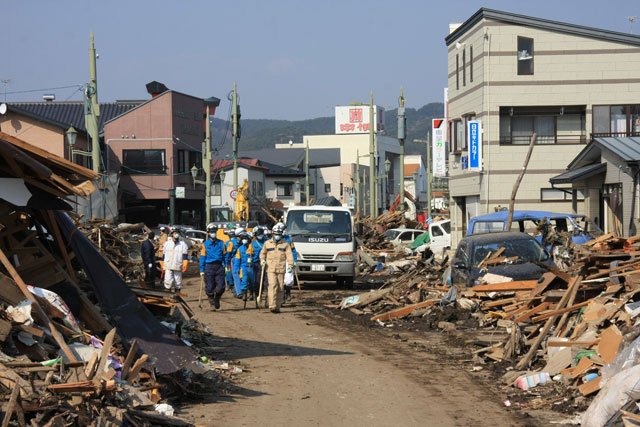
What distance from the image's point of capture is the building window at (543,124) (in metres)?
36.1

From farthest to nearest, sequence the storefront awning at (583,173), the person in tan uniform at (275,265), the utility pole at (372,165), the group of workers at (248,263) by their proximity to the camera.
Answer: the utility pole at (372,165) < the storefront awning at (583,173) < the group of workers at (248,263) < the person in tan uniform at (275,265)

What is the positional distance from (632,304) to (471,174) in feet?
93.0

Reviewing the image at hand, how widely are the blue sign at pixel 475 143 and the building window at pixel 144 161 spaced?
23672 mm

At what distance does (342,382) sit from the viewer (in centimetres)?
1038

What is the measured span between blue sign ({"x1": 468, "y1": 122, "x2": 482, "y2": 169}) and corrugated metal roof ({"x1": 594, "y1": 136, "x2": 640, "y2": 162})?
8.84 meters

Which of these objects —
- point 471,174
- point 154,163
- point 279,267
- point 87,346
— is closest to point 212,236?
point 279,267

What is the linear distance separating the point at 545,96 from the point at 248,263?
20894 mm

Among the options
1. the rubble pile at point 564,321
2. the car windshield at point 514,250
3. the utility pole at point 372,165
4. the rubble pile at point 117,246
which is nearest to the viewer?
the rubble pile at point 564,321

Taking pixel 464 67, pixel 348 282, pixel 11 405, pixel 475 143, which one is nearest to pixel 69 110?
pixel 464 67

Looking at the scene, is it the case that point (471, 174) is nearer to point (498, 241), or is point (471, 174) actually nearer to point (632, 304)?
point (498, 241)

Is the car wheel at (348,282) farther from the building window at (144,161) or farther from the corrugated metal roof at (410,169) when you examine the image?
the corrugated metal roof at (410,169)

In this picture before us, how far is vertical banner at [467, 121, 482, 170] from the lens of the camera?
36156 millimetres

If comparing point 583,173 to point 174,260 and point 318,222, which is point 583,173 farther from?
point 174,260

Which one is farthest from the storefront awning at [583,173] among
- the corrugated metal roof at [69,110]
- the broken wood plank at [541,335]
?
the corrugated metal roof at [69,110]
